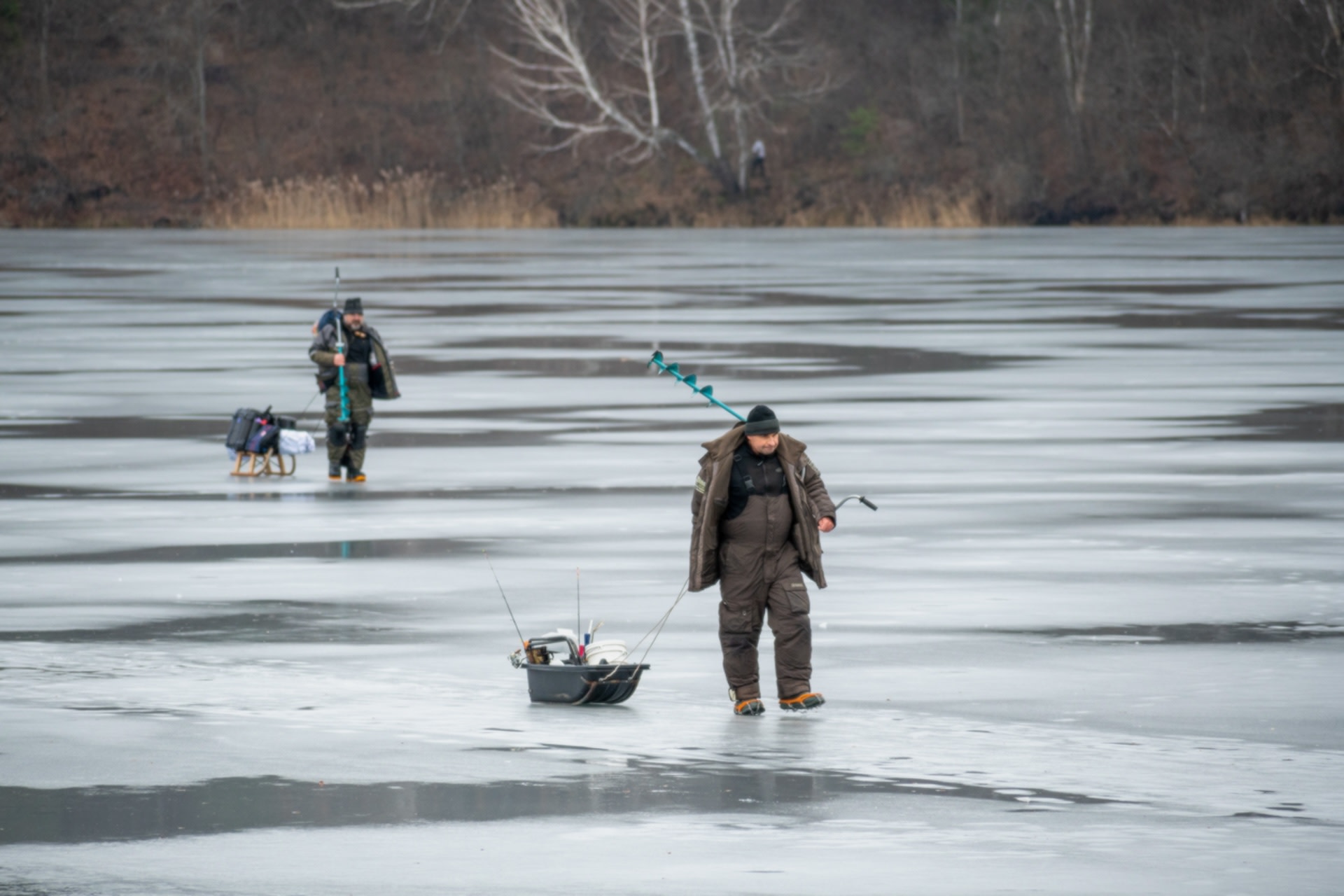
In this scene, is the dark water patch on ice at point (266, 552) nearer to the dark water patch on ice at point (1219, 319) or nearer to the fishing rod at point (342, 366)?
the fishing rod at point (342, 366)

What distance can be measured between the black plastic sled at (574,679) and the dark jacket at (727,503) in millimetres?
451

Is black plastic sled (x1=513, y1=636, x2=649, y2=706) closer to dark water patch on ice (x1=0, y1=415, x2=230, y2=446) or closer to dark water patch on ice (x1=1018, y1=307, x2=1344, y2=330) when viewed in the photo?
dark water patch on ice (x1=0, y1=415, x2=230, y2=446)

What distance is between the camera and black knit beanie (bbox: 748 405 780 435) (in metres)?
9.38

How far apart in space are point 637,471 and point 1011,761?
344 inches

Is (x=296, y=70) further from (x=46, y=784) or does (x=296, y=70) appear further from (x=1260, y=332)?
(x=46, y=784)

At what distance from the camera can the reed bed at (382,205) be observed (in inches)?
2744

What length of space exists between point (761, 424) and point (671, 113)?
71721 millimetres

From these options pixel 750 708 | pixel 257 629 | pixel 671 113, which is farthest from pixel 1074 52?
pixel 750 708

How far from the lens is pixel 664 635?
11305 mm

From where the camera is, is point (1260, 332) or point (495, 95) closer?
point (1260, 332)

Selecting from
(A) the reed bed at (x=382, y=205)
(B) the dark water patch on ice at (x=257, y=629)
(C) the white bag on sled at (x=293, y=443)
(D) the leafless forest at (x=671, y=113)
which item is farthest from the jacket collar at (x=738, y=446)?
(A) the reed bed at (x=382, y=205)

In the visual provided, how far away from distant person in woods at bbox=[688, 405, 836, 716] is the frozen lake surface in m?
0.19

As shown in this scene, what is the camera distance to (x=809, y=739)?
910 cm

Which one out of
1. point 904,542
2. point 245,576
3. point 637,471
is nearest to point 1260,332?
point 637,471
